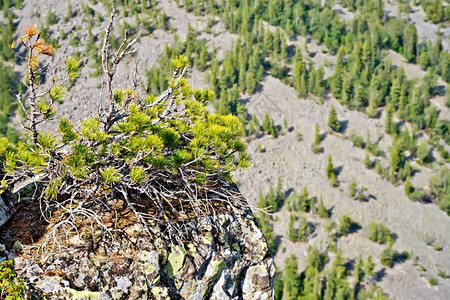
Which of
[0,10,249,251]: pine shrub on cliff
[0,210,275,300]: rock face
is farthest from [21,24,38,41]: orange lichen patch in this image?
[0,210,275,300]: rock face

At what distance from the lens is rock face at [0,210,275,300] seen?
418 centimetres

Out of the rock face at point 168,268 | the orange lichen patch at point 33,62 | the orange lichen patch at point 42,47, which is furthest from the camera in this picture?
the orange lichen patch at point 33,62

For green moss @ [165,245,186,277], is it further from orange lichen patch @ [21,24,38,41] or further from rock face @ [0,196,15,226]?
orange lichen patch @ [21,24,38,41]

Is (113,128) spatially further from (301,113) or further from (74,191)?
(301,113)

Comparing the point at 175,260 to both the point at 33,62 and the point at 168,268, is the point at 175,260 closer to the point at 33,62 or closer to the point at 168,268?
the point at 168,268

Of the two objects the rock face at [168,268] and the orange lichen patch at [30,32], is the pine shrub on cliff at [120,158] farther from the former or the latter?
the rock face at [168,268]

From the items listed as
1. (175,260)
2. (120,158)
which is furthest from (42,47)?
(175,260)

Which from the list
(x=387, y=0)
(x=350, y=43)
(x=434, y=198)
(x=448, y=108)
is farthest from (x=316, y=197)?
(x=387, y=0)

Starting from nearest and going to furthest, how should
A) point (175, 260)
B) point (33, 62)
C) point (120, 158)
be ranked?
1. point (33, 62)
2. point (175, 260)
3. point (120, 158)

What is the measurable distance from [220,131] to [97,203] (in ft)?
6.23

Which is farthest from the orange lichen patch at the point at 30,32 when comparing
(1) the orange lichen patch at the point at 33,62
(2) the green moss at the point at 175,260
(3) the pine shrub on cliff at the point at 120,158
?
(2) the green moss at the point at 175,260

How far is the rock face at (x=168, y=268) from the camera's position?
418 cm

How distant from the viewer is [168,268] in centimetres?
464

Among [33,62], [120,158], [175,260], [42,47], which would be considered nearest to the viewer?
[42,47]
